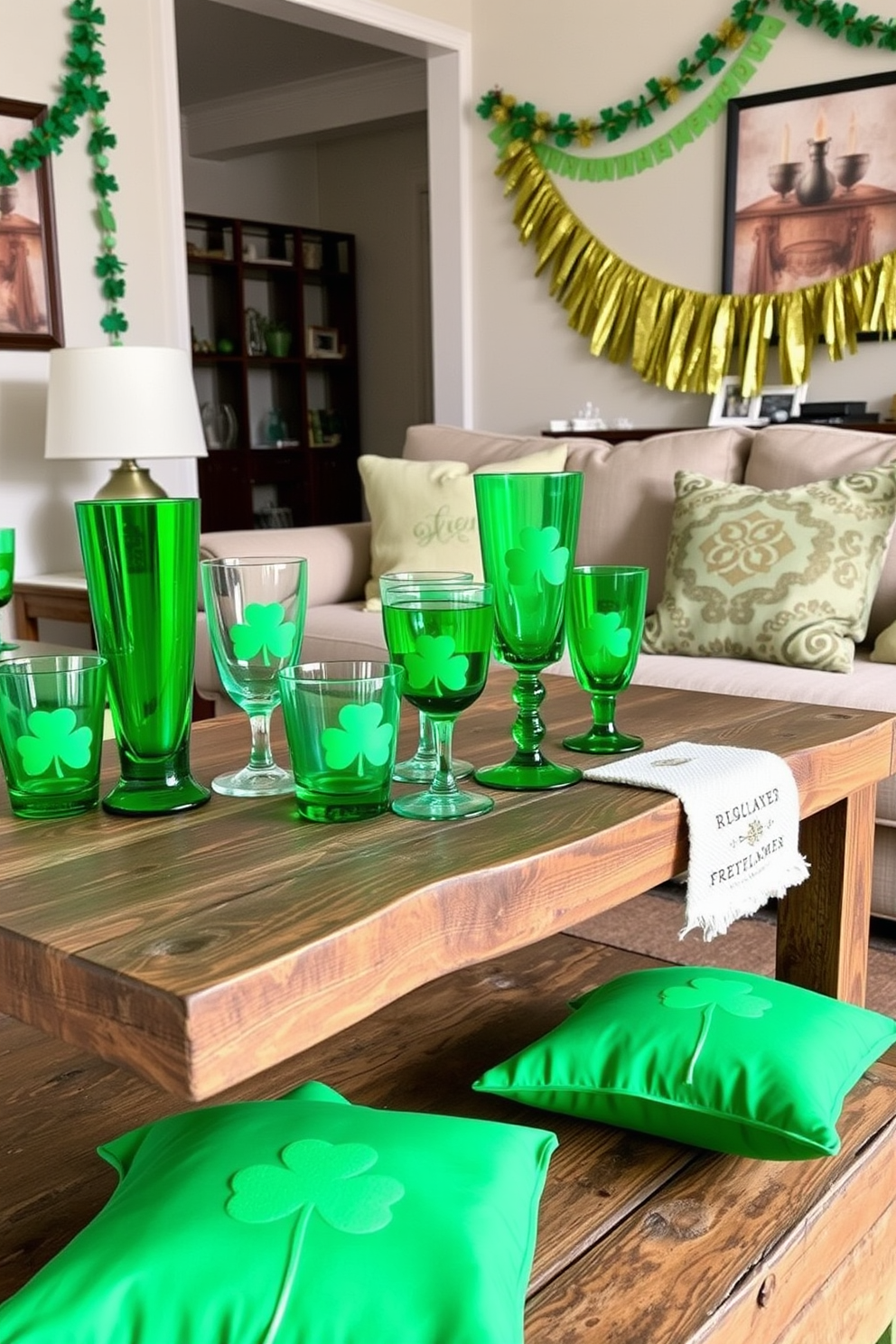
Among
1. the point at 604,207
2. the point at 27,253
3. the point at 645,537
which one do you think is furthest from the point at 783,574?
the point at 27,253

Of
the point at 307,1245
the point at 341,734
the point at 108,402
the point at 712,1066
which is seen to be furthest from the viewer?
the point at 108,402

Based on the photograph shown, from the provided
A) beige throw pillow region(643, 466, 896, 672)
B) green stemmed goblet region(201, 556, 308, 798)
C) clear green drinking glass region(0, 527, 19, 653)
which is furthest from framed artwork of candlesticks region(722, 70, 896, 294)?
green stemmed goblet region(201, 556, 308, 798)

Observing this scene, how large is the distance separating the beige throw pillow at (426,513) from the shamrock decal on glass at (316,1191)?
2235 mm

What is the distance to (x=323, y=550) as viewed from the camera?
10.8ft

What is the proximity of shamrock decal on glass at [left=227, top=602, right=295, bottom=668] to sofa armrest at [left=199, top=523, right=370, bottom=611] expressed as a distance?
205cm

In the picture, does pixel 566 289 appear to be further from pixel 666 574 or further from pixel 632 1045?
pixel 632 1045

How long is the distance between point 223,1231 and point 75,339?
3353 millimetres

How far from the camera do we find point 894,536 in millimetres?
2639

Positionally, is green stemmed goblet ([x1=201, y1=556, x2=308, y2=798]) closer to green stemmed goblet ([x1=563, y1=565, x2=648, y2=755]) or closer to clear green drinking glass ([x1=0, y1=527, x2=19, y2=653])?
green stemmed goblet ([x1=563, y1=565, x2=648, y2=755])

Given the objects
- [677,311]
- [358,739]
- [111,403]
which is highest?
[677,311]

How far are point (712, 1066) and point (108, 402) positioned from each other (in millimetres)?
2663

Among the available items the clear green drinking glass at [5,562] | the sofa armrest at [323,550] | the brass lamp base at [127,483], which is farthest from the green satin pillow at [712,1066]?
the brass lamp base at [127,483]

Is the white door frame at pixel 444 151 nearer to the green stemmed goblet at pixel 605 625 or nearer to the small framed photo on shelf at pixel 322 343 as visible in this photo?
the small framed photo on shelf at pixel 322 343

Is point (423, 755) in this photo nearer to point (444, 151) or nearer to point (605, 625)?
point (605, 625)
